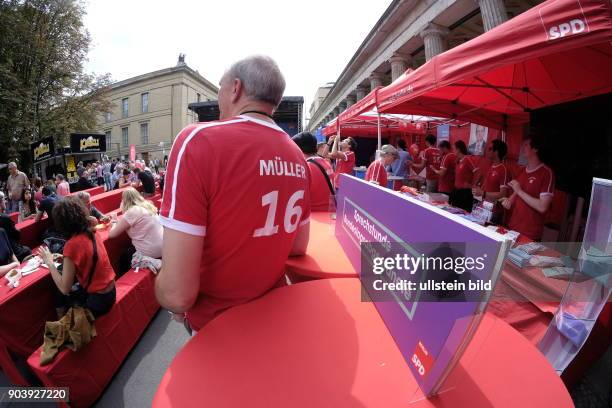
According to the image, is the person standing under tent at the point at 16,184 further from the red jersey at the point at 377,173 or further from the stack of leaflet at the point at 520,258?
the stack of leaflet at the point at 520,258

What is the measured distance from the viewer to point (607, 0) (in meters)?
1.61

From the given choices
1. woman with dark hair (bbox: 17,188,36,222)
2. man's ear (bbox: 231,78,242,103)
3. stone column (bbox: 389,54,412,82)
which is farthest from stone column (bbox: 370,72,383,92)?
man's ear (bbox: 231,78,242,103)

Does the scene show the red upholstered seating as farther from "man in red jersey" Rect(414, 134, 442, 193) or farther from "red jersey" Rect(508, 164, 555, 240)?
"man in red jersey" Rect(414, 134, 442, 193)

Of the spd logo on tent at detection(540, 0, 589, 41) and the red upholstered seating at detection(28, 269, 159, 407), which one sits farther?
the red upholstered seating at detection(28, 269, 159, 407)

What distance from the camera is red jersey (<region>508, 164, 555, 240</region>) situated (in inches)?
123

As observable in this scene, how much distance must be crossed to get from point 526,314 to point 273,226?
5.97ft

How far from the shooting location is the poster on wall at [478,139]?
8234 mm

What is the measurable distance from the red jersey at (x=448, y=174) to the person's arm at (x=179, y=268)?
23.1ft

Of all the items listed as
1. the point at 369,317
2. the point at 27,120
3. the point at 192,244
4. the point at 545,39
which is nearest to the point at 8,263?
the point at 192,244

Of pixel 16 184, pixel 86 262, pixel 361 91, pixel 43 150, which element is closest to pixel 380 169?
pixel 86 262

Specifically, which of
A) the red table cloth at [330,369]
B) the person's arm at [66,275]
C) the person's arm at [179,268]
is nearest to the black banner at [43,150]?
the person's arm at [66,275]

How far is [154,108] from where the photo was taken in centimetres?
3975

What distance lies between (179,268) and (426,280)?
0.80 meters

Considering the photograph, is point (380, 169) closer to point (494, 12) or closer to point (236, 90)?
point (236, 90)
